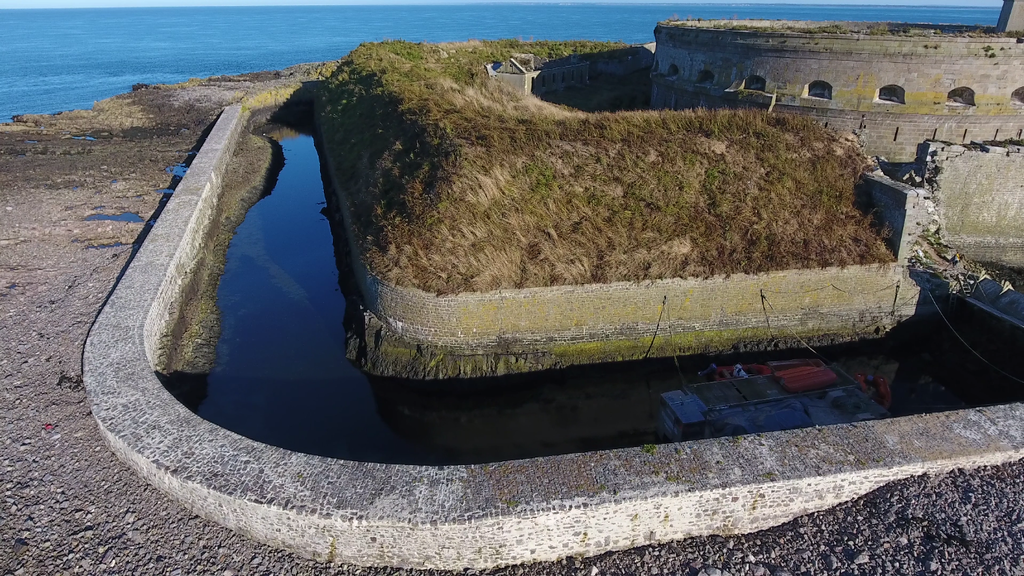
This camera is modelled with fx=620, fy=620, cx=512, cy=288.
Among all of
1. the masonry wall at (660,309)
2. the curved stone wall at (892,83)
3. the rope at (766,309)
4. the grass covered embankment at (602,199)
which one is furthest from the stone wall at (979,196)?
the rope at (766,309)

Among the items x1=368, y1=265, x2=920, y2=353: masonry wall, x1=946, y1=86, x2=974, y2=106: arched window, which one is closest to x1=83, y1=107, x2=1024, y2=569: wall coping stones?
x1=368, y1=265, x2=920, y2=353: masonry wall

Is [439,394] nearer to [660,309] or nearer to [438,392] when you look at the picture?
[438,392]

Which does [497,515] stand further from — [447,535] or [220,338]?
[220,338]

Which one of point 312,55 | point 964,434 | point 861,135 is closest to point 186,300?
point 964,434

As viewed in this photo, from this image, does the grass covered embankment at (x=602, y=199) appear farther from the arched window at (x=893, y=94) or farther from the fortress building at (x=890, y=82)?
the arched window at (x=893, y=94)

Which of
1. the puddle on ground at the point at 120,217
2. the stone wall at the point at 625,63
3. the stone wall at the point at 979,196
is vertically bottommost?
the puddle on ground at the point at 120,217

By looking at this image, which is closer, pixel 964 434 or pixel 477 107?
pixel 964 434
